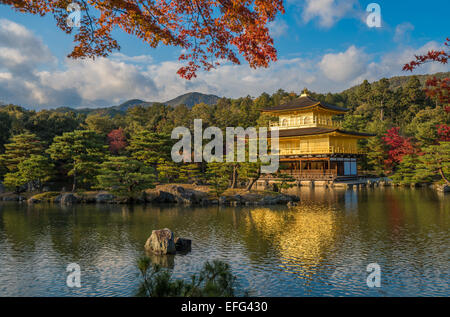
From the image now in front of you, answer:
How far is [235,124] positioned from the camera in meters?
47.3

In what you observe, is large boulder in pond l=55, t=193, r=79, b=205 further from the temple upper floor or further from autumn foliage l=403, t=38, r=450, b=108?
the temple upper floor

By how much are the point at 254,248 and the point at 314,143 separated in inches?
1108

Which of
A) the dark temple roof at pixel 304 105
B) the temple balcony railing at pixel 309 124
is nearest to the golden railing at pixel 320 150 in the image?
the temple balcony railing at pixel 309 124

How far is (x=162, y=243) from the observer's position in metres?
9.60

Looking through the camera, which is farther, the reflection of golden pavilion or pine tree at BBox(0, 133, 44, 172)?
pine tree at BBox(0, 133, 44, 172)

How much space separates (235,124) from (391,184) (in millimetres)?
22233

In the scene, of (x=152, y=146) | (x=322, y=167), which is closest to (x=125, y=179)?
(x=152, y=146)

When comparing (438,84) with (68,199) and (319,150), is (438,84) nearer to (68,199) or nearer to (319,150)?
(68,199)

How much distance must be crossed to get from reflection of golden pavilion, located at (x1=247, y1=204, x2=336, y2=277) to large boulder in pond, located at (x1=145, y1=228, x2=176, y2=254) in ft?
9.97

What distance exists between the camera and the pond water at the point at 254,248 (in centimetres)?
719

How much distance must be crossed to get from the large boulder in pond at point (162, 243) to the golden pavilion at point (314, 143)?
23.8 m

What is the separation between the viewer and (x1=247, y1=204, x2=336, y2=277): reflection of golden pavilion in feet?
28.7

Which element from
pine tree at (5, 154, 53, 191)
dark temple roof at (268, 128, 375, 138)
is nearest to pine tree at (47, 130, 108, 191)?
pine tree at (5, 154, 53, 191)
